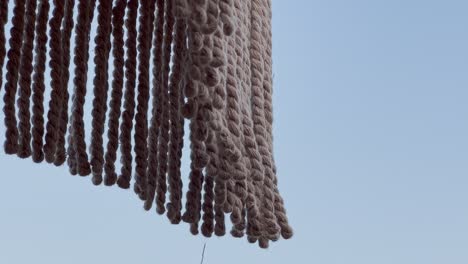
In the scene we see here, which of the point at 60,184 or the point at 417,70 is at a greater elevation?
the point at 417,70

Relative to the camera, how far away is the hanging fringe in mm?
541

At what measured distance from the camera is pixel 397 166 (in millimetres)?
970

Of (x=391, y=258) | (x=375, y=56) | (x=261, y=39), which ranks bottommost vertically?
(x=391, y=258)

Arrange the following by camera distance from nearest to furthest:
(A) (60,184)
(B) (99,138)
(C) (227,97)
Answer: (C) (227,97) < (B) (99,138) < (A) (60,184)

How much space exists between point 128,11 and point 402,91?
→ 446mm

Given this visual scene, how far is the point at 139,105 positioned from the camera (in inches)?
24.7

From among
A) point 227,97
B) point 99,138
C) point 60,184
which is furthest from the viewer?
point 60,184

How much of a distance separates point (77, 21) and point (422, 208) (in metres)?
0.47

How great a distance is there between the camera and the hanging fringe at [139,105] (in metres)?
0.54

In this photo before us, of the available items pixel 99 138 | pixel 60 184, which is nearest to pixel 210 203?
pixel 99 138

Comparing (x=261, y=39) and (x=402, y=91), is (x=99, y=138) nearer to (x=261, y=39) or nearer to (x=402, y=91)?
(x=261, y=39)

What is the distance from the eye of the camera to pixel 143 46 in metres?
0.64

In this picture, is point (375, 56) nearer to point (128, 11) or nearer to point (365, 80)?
point (365, 80)

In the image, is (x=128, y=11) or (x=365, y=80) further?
(x=365, y=80)
